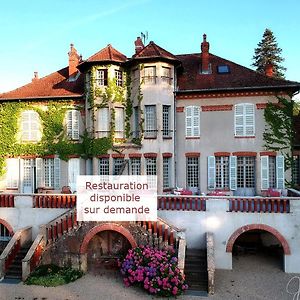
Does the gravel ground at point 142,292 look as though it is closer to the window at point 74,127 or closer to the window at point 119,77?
the window at point 74,127

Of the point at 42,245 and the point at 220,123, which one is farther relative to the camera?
the point at 220,123

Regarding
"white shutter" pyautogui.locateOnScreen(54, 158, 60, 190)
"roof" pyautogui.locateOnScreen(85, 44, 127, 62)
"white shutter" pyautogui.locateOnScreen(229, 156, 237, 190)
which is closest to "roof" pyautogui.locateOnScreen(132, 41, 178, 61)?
"roof" pyautogui.locateOnScreen(85, 44, 127, 62)

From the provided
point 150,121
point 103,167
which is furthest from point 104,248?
point 150,121

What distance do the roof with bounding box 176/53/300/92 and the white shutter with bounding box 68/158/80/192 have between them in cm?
799

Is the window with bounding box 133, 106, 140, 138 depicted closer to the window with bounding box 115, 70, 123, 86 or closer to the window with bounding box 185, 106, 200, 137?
the window with bounding box 115, 70, 123, 86

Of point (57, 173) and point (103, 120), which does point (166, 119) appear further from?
point (57, 173)

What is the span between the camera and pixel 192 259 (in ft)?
44.1

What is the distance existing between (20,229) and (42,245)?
179 centimetres

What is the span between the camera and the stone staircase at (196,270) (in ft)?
40.4


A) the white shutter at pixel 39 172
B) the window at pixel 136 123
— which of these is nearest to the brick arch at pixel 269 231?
the window at pixel 136 123

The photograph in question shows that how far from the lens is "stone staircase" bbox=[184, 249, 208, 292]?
12305mm

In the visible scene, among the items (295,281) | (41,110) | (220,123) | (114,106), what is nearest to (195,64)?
(220,123)

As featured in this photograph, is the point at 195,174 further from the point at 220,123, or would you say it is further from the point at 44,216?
the point at 44,216

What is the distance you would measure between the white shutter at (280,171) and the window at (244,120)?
6.82 ft
